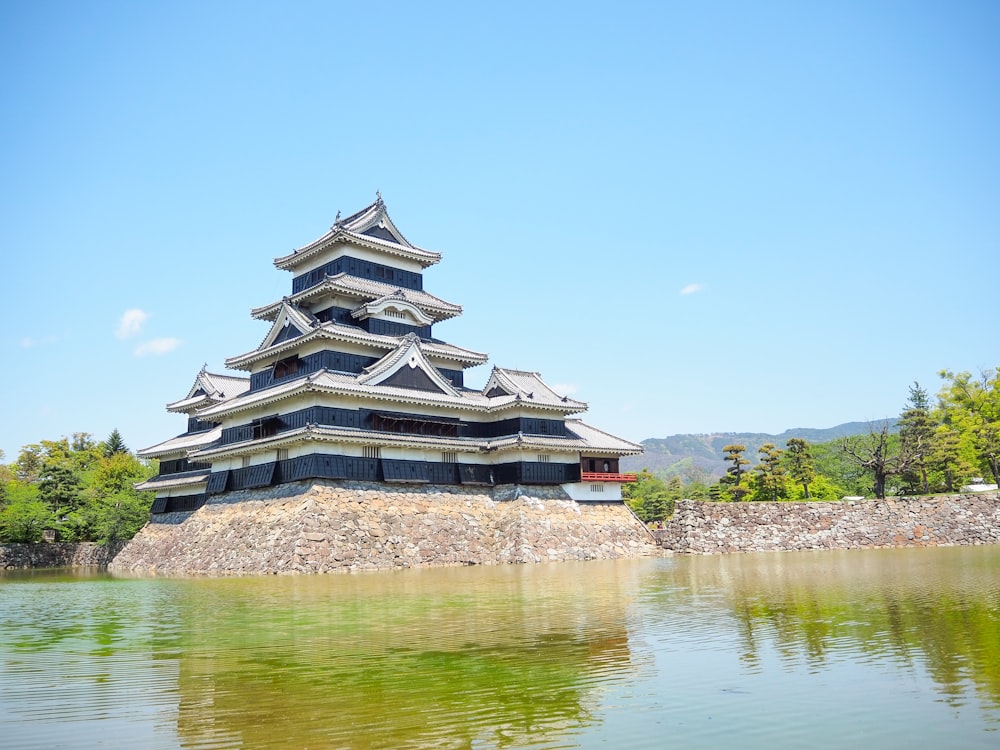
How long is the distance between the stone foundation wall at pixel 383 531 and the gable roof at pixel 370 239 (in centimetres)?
1340

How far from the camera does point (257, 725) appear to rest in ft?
23.3

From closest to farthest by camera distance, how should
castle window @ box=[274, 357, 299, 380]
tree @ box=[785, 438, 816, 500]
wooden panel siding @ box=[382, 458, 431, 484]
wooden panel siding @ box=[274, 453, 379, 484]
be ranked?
1. wooden panel siding @ box=[274, 453, 379, 484]
2. wooden panel siding @ box=[382, 458, 431, 484]
3. castle window @ box=[274, 357, 299, 380]
4. tree @ box=[785, 438, 816, 500]

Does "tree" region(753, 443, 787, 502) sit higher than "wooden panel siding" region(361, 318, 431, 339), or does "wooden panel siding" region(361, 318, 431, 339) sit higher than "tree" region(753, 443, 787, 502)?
"wooden panel siding" region(361, 318, 431, 339)

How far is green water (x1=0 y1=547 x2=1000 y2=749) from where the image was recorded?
6664 mm

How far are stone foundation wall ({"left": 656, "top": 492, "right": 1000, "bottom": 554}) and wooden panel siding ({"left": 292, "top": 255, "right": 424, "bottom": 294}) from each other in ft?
64.8

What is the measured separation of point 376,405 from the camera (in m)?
35.6

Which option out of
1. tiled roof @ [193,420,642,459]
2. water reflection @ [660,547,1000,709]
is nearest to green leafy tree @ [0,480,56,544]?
tiled roof @ [193,420,642,459]

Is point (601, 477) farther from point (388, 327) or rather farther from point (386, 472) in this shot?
point (388, 327)

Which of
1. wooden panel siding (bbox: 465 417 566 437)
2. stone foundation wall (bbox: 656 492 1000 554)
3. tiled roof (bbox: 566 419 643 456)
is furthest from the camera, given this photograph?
Answer: tiled roof (bbox: 566 419 643 456)

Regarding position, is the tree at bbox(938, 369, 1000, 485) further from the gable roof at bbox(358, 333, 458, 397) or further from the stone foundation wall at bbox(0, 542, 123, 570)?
the stone foundation wall at bbox(0, 542, 123, 570)

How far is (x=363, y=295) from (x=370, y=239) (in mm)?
3289

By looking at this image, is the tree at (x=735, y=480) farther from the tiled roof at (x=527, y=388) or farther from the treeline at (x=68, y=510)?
the treeline at (x=68, y=510)

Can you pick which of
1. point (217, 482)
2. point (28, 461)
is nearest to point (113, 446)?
point (28, 461)

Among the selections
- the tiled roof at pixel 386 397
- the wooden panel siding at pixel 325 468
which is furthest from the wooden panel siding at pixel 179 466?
the wooden panel siding at pixel 325 468
